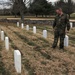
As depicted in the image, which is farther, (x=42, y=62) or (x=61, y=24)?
(x=61, y=24)

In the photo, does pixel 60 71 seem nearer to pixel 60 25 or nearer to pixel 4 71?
pixel 4 71

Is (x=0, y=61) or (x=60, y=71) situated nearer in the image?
(x=60, y=71)

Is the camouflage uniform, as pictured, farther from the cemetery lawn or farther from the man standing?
the cemetery lawn

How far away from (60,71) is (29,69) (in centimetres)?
104

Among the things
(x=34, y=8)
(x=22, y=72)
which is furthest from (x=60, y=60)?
(x=34, y=8)

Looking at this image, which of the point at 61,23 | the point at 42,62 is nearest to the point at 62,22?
the point at 61,23

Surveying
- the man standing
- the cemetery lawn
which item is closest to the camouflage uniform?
the man standing

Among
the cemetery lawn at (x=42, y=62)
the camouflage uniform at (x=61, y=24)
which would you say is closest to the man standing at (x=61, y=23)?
the camouflage uniform at (x=61, y=24)

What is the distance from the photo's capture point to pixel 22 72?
8328 mm

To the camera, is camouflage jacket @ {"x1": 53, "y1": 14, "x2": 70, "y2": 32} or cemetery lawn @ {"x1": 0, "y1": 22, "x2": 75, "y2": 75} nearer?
cemetery lawn @ {"x1": 0, "y1": 22, "x2": 75, "y2": 75}

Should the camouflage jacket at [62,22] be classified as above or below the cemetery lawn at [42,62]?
above

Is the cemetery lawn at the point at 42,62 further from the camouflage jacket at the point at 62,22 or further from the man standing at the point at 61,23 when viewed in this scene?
the camouflage jacket at the point at 62,22

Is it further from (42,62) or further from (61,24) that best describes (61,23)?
(42,62)

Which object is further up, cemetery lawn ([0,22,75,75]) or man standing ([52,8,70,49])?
man standing ([52,8,70,49])
